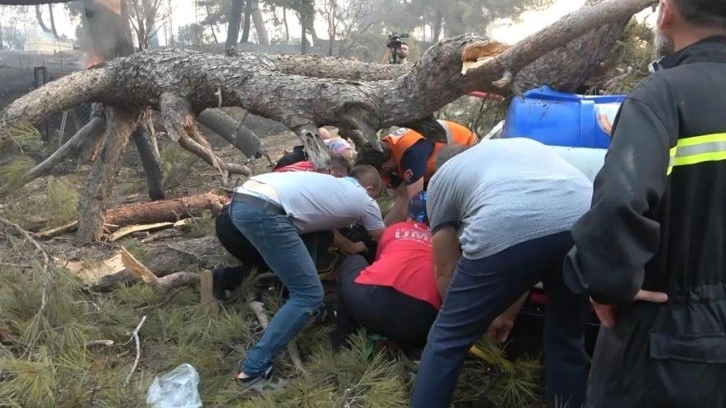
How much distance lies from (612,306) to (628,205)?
0.97 feet

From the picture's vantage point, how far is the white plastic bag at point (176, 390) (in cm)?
267

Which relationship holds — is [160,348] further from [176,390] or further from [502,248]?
[502,248]

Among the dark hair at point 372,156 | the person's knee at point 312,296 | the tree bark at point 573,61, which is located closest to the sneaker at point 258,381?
the person's knee at point 312,296

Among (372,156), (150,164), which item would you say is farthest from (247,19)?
(372,156)

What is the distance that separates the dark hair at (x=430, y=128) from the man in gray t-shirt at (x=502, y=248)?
129 cm

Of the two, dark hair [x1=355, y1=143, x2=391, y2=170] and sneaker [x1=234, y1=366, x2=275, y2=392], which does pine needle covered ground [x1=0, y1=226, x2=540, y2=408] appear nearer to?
sneaker [x1=234, y1=366, x2=275, y2=392]

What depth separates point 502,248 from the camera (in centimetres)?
207

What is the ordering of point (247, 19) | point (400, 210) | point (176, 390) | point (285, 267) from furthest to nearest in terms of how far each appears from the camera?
point (247, 19)
point (400, 210)
point (285, 267)
point (176, 390)

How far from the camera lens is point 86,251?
448 cm

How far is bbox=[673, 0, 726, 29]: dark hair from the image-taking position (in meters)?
1.40

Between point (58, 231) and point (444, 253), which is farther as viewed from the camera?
point (58, 231)

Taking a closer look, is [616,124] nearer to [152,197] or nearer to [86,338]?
[86,338]

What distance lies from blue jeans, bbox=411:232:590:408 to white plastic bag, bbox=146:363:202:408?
979mm

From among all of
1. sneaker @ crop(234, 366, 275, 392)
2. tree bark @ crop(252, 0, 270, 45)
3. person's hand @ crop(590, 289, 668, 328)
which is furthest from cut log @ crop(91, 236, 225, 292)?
tree bark @ crop(252, 0, 270, 45)
